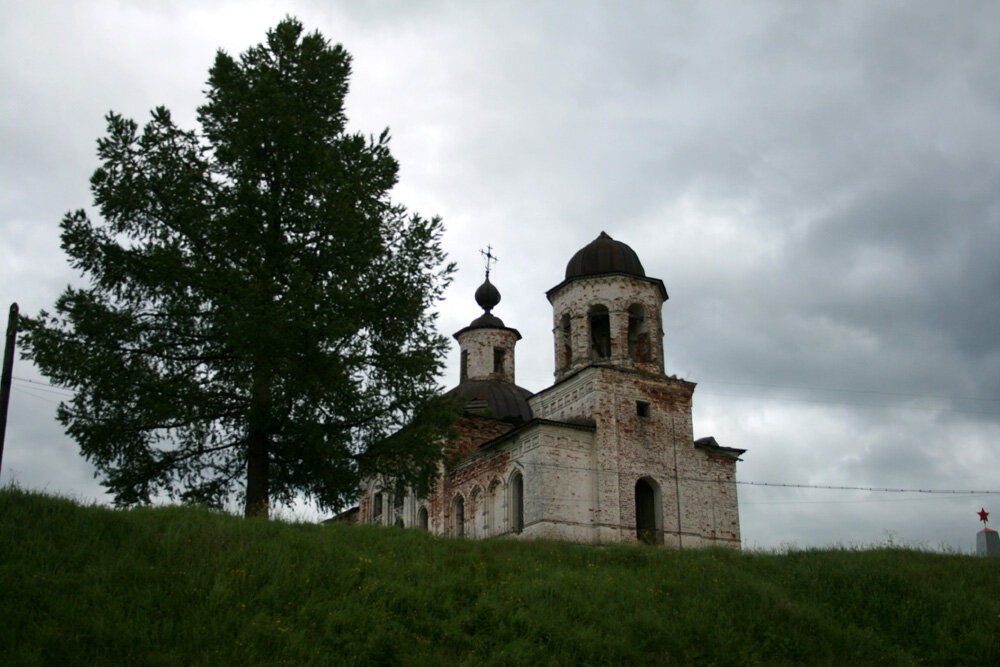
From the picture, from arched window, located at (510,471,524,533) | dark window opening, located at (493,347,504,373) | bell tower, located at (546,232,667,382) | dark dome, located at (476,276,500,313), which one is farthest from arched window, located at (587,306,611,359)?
dark dome, located at (476,276,500,313)

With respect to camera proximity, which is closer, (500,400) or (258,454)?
(258,454)

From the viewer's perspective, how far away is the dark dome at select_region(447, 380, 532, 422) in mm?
29609

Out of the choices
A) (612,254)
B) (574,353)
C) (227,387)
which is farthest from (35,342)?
(612,254)

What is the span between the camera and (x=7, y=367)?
13.3m

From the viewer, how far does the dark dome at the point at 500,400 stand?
29.6 metres

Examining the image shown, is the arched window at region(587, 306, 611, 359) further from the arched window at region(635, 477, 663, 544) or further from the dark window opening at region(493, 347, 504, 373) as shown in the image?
the dark window opening at region(493, 347, 504, 373)

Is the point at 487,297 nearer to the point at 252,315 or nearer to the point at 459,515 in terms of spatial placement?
the point at 459,515

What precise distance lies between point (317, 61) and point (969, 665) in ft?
45.0

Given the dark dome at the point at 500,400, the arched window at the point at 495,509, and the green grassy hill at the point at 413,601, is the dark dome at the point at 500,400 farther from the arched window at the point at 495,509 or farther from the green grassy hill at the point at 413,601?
the green grassy hill at the point at 413,601

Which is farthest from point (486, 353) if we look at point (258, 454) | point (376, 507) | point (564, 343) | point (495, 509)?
point (258, 454)

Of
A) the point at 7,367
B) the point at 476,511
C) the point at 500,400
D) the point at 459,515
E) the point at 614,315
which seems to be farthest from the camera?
the point at 500,400

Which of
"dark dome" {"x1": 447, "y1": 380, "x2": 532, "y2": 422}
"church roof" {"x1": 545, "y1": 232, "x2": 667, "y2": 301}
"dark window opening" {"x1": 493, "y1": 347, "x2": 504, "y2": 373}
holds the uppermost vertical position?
"church roof" {"x1": 545, "y1": 232, "x2": 667, "y2": 301}

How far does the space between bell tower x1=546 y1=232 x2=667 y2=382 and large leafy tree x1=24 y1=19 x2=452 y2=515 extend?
1044 cm

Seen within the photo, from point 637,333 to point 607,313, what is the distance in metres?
1.05
